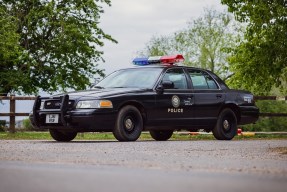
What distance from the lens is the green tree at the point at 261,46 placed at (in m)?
25.1

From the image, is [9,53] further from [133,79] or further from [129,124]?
[129,124]

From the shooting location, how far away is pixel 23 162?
28.1 feet

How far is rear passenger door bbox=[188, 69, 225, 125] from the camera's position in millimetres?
15429

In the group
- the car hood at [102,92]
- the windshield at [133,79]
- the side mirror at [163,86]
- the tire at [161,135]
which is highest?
the windshield at [133,79]

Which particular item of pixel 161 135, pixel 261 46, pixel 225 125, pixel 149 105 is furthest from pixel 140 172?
pixel 261 46

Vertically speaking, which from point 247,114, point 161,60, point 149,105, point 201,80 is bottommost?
point 247,114

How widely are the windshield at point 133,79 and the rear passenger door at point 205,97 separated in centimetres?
107

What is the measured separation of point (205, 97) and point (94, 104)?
3068 millimetres

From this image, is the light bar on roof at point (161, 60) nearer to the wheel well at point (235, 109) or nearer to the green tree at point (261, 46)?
the wheel well at point (235, 109)

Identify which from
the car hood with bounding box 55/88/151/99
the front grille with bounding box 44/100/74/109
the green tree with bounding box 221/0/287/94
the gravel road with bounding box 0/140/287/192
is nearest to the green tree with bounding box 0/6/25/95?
the green tree with bounding box 221/0/287/94

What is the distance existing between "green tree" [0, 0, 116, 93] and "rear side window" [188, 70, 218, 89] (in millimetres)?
18890

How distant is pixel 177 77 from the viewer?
15375 millimetres

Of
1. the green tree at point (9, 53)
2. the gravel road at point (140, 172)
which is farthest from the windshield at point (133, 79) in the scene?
the green tree at point (9, 53)

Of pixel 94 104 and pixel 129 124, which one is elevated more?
pixel 94 104
